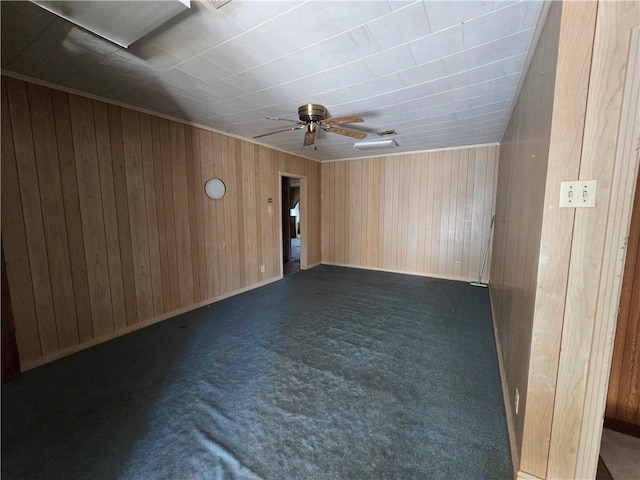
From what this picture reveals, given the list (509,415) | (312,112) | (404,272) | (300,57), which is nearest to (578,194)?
(509,415)

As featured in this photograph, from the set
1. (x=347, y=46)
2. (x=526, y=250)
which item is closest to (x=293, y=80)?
(x=347, y=46)

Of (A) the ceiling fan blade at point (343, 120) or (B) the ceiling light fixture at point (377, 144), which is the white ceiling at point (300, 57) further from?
(B) the ceiling light fixture at point (377, 144)

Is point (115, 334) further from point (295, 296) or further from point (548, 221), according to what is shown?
point (548, 221)

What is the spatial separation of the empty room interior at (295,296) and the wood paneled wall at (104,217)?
0.06 feet

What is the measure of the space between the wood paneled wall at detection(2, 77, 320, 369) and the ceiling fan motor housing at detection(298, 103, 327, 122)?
5.04ft

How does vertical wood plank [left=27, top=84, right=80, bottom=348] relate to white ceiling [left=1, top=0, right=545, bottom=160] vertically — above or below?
below

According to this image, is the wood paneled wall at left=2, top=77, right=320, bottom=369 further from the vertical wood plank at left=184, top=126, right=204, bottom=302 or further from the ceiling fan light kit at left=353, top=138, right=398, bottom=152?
the ceiling fan light kit at left=353, top=138, right=398, bottom=152

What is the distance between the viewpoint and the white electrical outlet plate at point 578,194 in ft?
3.25

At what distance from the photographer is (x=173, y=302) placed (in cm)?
309

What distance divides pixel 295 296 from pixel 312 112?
243 cm

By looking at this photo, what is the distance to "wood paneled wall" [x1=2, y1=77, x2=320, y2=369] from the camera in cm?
204

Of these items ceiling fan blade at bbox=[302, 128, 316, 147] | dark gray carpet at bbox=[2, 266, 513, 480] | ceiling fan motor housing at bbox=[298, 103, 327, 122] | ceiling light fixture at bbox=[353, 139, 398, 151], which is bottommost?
dark gray carpet at bbox=[2, 266, 513, 480]

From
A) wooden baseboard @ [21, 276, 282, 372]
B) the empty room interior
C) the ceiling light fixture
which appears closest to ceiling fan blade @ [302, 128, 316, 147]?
the empty room interior

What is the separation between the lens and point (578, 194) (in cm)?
101
